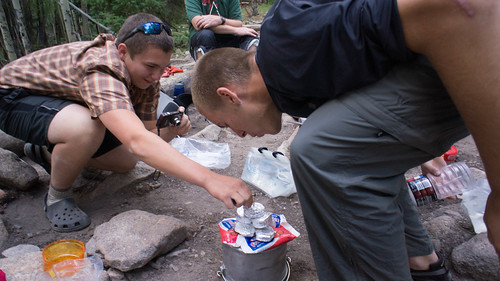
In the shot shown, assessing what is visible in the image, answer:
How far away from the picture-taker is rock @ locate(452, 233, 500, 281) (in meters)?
1.82

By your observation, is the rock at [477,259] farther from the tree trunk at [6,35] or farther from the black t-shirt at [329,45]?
the tree trunk at [6,35]

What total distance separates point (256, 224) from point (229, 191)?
261 mm

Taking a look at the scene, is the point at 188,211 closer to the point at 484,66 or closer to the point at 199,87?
the point at 199,87

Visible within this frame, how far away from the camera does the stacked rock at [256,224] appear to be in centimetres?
176

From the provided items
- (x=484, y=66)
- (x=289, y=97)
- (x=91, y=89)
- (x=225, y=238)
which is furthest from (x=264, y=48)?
(x=91, y=89)

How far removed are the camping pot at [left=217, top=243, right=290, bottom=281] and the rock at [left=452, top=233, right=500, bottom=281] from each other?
2.93 feet

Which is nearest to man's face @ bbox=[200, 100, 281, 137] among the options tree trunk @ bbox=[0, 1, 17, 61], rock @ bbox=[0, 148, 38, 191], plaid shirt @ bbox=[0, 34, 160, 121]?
plaid shirt @ bbox=[0, 34, 160, 121]

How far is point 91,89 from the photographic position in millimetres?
2086

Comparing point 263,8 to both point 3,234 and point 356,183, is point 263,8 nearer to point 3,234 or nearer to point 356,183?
point 3,234

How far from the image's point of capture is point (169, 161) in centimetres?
176

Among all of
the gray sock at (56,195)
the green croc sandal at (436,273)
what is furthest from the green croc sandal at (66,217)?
the green croc sandal at (436,273)

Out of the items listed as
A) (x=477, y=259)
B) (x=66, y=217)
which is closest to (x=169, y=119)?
(x=66, y=217)

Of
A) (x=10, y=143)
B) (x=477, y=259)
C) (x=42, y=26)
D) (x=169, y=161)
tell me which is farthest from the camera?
(x=42, y=26)

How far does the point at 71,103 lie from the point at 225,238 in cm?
136
